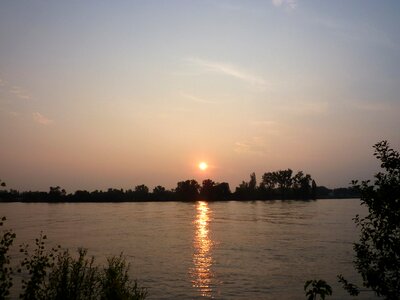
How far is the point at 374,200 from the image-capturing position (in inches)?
452

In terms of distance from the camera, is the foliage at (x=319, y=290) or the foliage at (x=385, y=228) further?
the foliage at (x=385, y=228)

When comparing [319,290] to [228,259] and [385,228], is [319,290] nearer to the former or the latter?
[385,228]

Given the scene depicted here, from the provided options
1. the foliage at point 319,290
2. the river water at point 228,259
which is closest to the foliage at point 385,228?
the foliage at point 319,290

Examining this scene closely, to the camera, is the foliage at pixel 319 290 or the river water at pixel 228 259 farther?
the river water at pixel 228 259

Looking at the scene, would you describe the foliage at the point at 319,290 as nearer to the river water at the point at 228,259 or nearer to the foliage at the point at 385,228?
the foliage at the point at 385,228

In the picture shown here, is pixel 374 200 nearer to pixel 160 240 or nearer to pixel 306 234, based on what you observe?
pixel 160 240

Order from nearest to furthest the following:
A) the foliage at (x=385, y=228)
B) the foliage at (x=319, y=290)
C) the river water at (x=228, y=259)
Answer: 1. the foliage at (x=319, y=290)
2. the foliage at (x=385, y=228)
3. the river water at (x=228, y=259)

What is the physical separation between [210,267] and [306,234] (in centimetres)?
3822

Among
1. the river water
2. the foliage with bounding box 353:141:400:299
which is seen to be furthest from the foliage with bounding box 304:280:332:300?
the river water

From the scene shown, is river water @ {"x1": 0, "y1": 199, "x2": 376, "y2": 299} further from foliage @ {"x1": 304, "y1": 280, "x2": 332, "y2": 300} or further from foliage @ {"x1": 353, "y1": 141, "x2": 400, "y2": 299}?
foliage @ {"x1": 304, "y1": 280, "x2": 332, "y2": 300}

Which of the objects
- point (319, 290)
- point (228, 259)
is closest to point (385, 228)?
point (319, 290)

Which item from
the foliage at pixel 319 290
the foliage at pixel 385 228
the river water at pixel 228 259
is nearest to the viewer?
the foliage at pixel 319 290

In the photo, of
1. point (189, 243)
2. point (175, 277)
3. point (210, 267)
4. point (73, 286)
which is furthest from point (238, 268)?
point (73, 286)

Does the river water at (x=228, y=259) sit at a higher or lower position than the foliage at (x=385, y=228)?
lower
